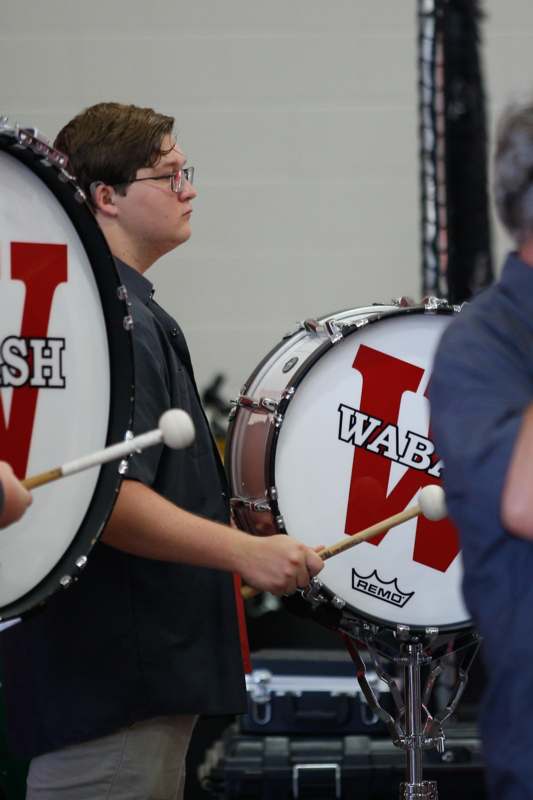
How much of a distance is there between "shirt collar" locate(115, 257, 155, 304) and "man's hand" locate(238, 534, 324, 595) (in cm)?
39

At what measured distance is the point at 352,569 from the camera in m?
1.95

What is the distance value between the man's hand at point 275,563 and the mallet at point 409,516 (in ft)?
0.13

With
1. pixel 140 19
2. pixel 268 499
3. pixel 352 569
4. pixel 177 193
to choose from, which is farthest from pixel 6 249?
pixel 140 19

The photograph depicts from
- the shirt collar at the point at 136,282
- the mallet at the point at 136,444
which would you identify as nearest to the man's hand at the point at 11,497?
the mallet at the point at 136,444

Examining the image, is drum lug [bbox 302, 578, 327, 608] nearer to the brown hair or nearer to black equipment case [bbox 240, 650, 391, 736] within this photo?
the brown hair

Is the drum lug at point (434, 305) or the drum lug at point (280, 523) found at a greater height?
the drum lug at point (434, 305)

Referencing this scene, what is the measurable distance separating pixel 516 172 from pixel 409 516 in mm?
667

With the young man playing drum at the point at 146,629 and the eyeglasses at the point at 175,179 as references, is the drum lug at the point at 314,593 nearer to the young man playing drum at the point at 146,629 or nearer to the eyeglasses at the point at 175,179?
the young man playing drum at the point at 146,629

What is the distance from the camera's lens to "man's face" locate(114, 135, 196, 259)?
1.88 metres

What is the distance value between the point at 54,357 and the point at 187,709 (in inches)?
20.8

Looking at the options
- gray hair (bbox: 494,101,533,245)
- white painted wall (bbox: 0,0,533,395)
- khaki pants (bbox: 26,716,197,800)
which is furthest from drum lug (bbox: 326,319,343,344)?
white painted wall (bbox: 0,0,533,395)

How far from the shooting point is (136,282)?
1.84 meters

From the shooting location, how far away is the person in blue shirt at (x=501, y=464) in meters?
1.08

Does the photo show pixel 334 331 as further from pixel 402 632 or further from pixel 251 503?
pixel 402 632
